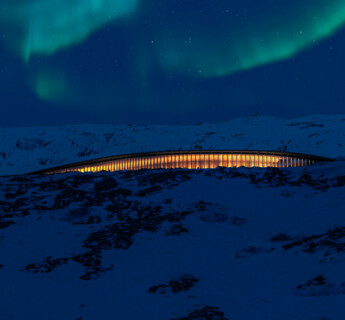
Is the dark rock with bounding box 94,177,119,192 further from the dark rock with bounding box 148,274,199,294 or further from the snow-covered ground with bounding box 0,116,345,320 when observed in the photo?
the dark rock with bounding box 148,274,199,294

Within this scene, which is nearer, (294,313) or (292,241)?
(294,313)

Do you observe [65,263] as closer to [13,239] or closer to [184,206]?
[13,239]

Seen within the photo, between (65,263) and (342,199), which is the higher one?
(342,199)

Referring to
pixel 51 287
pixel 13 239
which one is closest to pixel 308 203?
pixel 51 287

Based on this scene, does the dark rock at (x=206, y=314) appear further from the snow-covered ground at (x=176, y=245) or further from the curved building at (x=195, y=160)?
the curved building at (x=195, y=160)

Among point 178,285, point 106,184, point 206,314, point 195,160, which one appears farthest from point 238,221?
point 195,160

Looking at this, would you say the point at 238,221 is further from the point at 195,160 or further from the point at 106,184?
the point at 195,160
